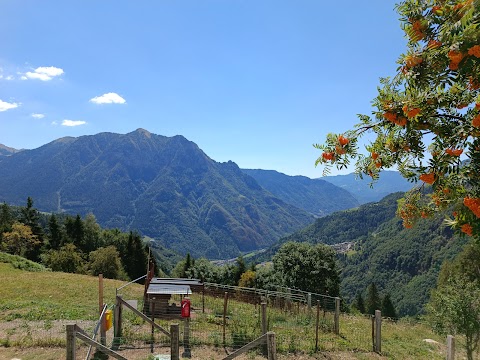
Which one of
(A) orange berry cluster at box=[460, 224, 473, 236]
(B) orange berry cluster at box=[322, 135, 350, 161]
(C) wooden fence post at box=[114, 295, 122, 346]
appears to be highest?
(B) orange berry cluster at box=[322, 135, 350, 161]

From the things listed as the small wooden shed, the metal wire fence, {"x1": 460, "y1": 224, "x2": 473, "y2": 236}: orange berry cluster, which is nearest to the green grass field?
the metal wire fence

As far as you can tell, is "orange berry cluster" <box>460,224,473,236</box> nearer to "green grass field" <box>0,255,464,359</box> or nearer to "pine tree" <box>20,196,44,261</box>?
"green grass field" <box>0,255,464,359</box>

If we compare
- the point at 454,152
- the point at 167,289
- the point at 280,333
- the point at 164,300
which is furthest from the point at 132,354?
the point at 454,152

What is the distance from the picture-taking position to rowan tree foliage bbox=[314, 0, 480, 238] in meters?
2.81

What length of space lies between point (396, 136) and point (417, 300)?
148143mm

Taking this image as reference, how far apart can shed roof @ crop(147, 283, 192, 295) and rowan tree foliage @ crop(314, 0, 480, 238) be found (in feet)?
36.4

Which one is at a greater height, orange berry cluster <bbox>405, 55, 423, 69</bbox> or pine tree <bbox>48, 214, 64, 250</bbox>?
orange berry cluster <bbox>405, 55, 423, 69</bbox>

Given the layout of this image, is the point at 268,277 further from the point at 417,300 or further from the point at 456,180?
the point at 417,300

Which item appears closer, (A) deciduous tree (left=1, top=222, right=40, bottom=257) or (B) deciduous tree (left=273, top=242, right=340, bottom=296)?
(B) deciduous tree (left=273, top=242, right=340, bottom=296)

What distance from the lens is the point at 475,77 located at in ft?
9.85

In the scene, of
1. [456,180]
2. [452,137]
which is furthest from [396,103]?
[456,180]

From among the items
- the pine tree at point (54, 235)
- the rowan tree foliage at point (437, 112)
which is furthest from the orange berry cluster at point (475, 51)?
the pine tree at point (54, 235)

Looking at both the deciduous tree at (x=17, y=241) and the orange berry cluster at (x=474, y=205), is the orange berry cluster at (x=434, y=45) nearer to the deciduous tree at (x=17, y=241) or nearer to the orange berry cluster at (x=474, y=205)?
the orange berry cluster at (x=474, y=205)

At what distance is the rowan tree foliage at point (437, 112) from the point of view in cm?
281
